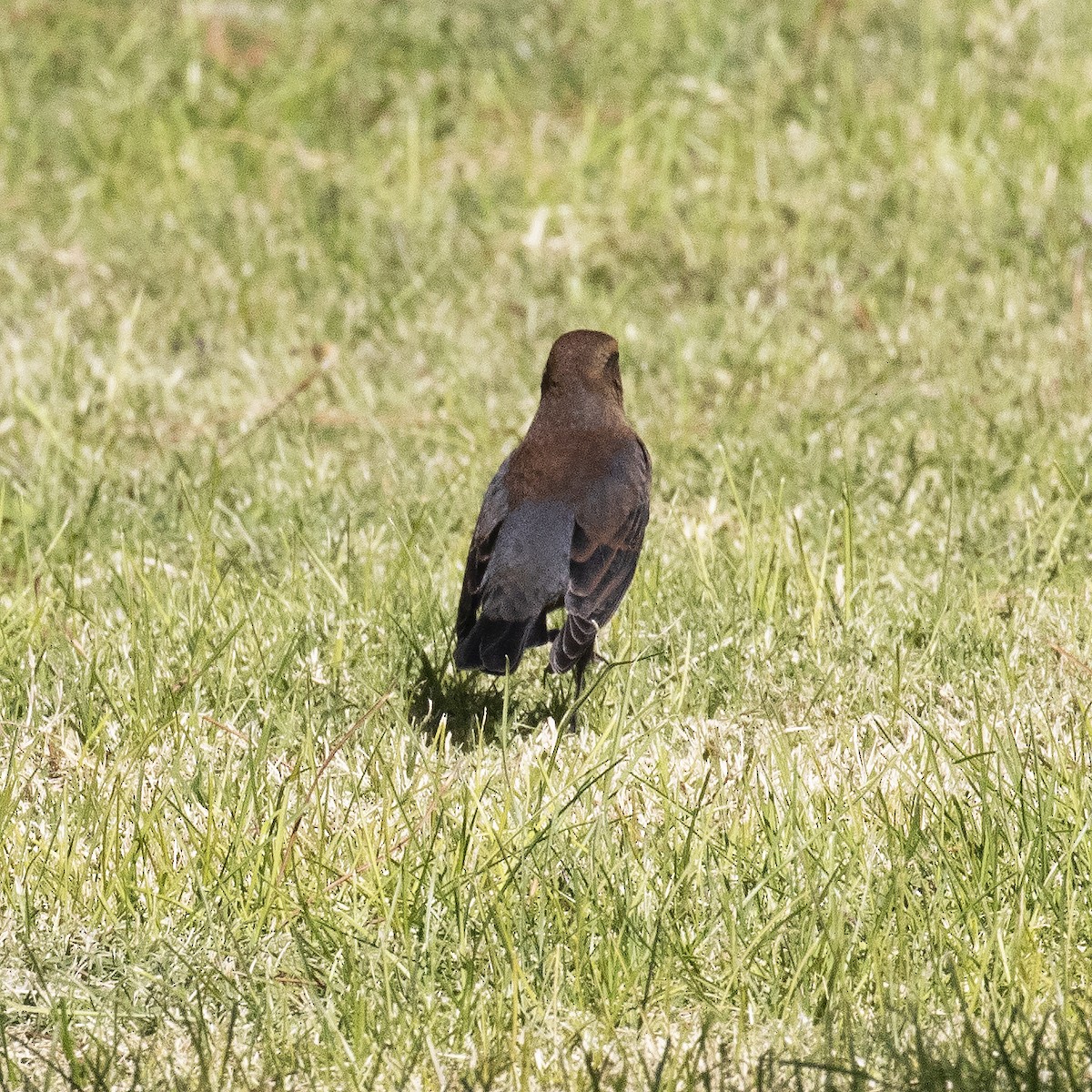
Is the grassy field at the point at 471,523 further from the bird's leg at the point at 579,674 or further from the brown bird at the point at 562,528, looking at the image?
the brown bird at the point at 562,528

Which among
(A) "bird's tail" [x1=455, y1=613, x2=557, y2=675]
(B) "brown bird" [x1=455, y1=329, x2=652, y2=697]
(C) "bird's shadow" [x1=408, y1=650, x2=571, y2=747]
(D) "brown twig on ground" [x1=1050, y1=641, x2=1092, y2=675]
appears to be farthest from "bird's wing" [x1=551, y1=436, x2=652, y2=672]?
(D) "brown twig on ground" [x1=1050, y1=641, x2=1092, y2=675]

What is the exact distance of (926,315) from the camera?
7.58 meters

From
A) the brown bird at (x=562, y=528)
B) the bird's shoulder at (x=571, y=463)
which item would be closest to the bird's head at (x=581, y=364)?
the brown bird at (x=562, y=528)

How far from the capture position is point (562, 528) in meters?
4.67

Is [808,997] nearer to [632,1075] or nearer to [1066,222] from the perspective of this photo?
[632,1075]

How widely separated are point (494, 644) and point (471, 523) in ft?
5.17

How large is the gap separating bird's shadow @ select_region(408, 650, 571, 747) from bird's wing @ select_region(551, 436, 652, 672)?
8.3 inches

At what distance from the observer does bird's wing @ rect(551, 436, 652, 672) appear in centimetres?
445

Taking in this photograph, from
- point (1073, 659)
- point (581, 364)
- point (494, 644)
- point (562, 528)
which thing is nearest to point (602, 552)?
point (562, 528)

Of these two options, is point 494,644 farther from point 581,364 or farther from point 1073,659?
point 1073,659

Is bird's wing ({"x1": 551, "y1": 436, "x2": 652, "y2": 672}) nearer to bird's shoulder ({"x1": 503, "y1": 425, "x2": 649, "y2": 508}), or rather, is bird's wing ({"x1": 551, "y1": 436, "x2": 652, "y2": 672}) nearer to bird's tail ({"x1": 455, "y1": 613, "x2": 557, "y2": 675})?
bird's shoulder ({"x1": 503, "y1": 425, "x2": 649, "y2": 508})

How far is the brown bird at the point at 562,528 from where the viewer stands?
4.44 metres

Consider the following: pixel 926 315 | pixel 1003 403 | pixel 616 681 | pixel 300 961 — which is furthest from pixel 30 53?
pixel 300 961

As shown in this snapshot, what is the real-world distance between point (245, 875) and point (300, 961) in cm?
37
